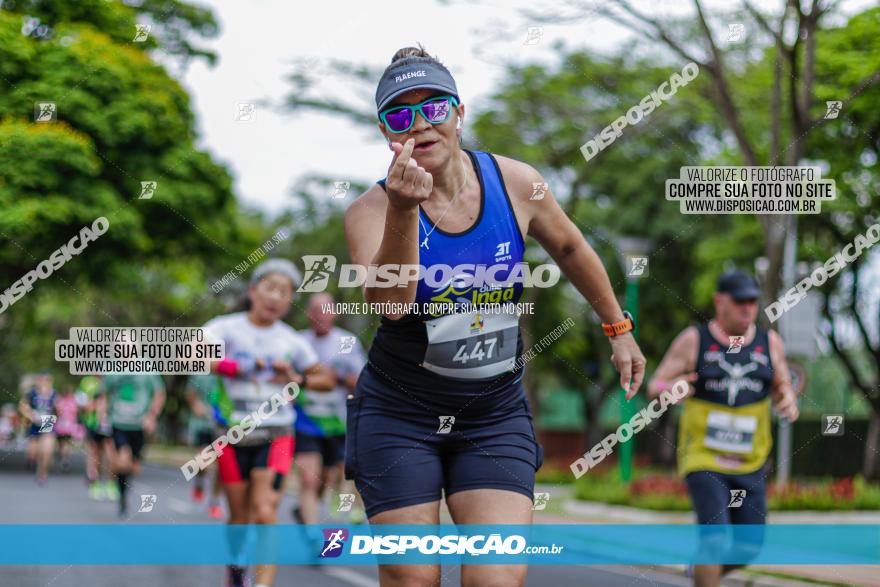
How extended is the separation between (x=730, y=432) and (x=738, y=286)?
2.60ft

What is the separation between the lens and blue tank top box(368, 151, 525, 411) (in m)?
3.61

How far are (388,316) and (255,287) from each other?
374 centimetres

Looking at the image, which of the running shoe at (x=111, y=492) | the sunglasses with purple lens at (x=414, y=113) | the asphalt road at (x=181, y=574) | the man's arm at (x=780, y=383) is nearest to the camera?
the sunglasses with purple lens at (x=414, y=113)

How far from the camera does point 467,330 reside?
12.2 feet

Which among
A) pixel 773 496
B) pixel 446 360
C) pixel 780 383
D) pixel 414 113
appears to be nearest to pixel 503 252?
pixel 446 360

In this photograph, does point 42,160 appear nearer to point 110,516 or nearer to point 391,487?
point 110,516

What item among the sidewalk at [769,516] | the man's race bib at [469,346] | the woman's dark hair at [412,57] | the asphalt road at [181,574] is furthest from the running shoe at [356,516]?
the woman's dark hair at [412,57]

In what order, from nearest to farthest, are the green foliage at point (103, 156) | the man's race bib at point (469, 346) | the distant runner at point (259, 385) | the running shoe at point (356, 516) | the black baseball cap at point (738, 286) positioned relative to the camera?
the man's race bib at point (469, 346) → the black baseball cap at point (738, 286) → the distant runner at point (259, 385) → the green foliage at point (103, 156) → the running shoe at point (356, 516)

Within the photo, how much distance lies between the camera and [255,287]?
7.11m

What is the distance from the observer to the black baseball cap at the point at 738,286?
20.6ft

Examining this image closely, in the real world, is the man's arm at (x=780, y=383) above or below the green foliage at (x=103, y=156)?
below

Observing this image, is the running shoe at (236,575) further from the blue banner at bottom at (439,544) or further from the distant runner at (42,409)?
the distant runner at (42,409)

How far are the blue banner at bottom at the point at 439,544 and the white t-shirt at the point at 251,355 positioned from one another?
0.71m

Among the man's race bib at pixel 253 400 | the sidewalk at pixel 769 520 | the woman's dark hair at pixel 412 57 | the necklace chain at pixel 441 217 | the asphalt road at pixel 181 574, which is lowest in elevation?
the asphalt road at pixel 181 574
